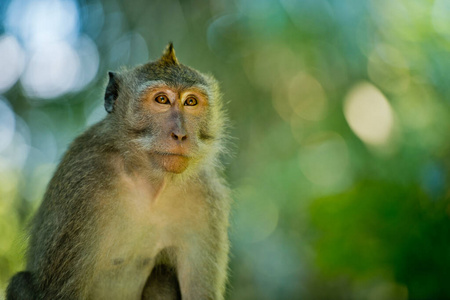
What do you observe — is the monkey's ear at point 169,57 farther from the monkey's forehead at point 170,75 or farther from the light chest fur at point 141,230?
the light chest fur at point 141,230

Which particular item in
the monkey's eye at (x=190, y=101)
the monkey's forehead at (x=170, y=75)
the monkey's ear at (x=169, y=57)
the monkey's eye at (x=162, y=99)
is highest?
the monkey's ear at (x=169, y=57)

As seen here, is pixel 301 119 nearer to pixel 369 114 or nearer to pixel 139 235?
pixel 369 114

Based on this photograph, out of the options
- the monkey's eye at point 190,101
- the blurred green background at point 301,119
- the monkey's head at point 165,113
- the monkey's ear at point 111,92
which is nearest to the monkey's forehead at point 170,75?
the monkey's head at point 165,113

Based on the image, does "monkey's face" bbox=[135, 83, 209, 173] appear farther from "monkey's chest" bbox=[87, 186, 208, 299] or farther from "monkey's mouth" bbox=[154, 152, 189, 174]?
"monkey's chest" bbox=[87, 186, 208, 299]

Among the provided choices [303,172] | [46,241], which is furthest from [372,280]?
[46,241]

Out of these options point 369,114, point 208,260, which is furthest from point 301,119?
point 208,260

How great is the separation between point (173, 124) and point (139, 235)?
3.21ft

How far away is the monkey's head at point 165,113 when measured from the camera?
3502 millimetres

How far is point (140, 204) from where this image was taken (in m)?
3.85

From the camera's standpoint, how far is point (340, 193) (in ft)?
22.4

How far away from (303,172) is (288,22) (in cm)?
294

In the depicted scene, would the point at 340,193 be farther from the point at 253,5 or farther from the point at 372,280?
the point at 253,5

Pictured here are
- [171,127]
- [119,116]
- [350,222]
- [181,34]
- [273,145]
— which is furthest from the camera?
[273,145]

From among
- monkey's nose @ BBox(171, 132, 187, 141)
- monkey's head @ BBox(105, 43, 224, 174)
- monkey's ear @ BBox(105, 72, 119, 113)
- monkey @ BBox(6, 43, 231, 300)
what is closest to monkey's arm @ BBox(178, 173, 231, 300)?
monkey @ BBox(6, 43, 231, 300)
